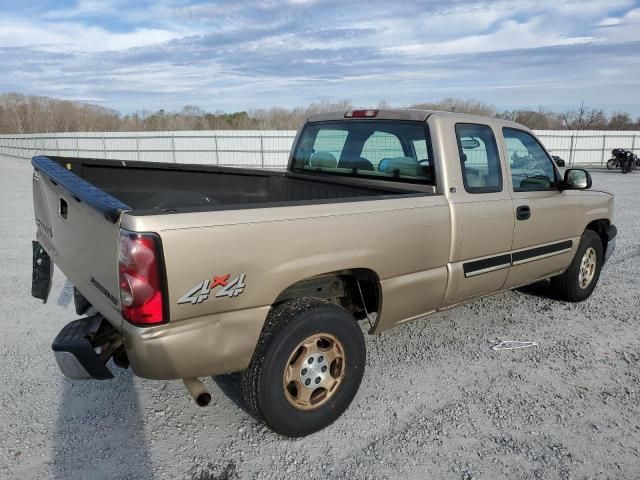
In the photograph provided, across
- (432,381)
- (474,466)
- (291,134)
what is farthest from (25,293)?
(291,134)

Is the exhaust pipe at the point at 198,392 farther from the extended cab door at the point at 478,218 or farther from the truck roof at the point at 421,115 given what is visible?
the truck roof at the point at 421,115

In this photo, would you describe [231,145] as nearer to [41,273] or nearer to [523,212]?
[41,273]

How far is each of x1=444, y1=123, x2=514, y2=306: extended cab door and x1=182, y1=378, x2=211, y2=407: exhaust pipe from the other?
74.2 inches

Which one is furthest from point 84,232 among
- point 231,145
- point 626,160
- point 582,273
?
point 231,145

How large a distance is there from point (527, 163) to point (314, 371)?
9.10 ft

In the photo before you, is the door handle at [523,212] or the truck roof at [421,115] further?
the door handle at [523,212]

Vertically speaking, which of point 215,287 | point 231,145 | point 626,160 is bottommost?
point 215,287

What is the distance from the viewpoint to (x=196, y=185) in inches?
185

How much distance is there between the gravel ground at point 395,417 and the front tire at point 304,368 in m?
0.16

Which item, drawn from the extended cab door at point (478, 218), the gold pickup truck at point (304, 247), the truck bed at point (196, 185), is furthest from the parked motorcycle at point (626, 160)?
the truck bed at point (196, 185)

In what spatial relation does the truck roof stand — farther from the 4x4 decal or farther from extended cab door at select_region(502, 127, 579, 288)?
the 4x4 decal

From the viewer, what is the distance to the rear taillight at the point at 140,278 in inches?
87.1

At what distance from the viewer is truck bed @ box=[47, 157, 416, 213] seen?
163 inches

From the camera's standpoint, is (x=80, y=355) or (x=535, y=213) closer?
(x=80, y=355)
